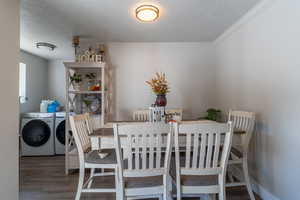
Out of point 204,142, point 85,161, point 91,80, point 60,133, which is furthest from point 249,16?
point 60,133

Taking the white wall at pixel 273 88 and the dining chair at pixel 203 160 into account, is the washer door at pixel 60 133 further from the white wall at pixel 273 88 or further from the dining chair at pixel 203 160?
the white wall at pixel 273 88

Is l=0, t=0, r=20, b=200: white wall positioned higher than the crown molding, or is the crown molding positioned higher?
the crown molding

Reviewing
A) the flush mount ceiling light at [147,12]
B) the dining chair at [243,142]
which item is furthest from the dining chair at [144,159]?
the flush mount ceiling light at [147,12]

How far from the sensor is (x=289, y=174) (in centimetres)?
170

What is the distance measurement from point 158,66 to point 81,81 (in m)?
1.50

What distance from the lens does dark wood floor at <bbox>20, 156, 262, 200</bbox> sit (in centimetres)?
212

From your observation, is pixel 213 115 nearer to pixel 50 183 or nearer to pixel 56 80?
pixel 50 183

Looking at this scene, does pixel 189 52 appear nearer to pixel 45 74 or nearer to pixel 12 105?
pixel 12 105

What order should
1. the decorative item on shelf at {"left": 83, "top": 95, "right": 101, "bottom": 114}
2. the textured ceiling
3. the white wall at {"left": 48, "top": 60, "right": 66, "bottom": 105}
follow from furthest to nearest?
the white wall at {"left": 48, "top": 60, "right": 66, "bottom": 105} < the decorative item on shelf at {"left": 83, "top": 95, "right": 101, "bottom": 114} < the textured ceiling

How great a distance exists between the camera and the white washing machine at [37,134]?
3.59m

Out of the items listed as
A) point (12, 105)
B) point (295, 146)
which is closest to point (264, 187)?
point (295, 146)

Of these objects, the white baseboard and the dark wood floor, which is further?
the dark wood floor

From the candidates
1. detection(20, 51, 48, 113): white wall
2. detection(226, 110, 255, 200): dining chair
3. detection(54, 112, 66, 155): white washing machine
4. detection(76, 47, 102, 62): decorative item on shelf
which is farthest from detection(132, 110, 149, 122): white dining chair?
detection(20, 51, 48, 113): white wall

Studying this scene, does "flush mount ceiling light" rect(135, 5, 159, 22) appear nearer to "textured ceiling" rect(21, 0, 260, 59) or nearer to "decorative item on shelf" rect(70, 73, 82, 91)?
"textured ceiling" rect(21, 0, 260, 59)
